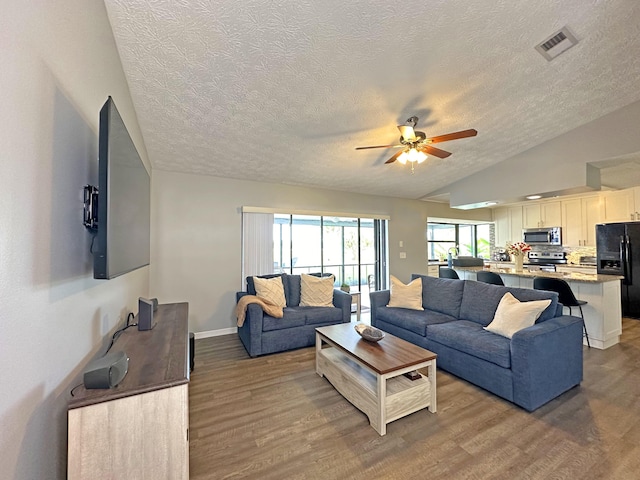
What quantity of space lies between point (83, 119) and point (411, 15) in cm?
214

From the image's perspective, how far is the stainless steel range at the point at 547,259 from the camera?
19.5 ft

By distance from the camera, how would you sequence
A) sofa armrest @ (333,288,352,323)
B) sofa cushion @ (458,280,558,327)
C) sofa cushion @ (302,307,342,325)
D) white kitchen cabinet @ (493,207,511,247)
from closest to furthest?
sofa cushion @ (458,280,558,327) → sofa cushion @ (302,307,342,325) → sofa armrest @ (333,288,352,323) → white kitchen cabinet @ (493,207,511,247)

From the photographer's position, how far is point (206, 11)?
174cm

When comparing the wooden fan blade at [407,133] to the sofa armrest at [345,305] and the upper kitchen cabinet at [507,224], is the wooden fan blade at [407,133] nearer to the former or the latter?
the sofa armrest at [345,305]

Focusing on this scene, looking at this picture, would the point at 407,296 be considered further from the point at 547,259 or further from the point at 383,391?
the point at 547,259

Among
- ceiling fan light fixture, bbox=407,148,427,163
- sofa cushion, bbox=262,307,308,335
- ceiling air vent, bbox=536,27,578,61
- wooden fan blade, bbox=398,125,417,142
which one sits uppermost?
ceiling air vent, bbox=536,27,578,61

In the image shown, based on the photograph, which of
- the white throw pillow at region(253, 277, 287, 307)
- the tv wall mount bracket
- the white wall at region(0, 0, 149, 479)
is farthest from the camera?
the white throw pillow at region(253, 277, 287, 307)

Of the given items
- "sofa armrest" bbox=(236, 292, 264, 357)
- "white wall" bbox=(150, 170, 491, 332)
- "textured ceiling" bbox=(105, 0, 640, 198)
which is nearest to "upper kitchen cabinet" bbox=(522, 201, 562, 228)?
"textured ceiling" bbox=(105, 0, 640, 198)

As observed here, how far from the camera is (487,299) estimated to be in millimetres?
3059

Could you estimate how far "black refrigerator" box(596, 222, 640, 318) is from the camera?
4.62 metres

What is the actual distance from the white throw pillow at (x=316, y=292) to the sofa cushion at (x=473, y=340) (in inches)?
59.6

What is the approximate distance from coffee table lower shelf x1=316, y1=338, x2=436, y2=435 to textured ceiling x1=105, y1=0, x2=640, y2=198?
2.48 meters

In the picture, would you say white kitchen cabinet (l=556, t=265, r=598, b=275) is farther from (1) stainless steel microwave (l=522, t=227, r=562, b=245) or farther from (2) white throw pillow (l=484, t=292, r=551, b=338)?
(2) white throw pillow (l=484, t=292, r=551, b=338)

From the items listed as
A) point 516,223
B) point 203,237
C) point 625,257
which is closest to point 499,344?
point 203,237
